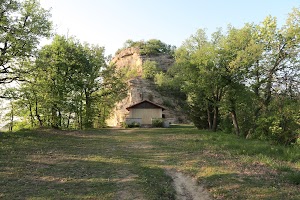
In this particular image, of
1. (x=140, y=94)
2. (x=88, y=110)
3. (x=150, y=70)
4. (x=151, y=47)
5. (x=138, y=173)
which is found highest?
(x=151, y=47)

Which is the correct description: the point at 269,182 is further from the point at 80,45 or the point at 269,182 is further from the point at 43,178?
the point at 80,45

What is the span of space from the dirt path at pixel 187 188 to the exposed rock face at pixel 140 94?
42.6m

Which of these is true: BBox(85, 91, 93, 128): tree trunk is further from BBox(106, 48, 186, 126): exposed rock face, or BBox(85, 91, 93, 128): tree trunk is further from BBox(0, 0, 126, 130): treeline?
BBox(106, 48, 186, 126): exposed rock face

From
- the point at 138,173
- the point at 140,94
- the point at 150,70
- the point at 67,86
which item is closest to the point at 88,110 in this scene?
the point at 67,86

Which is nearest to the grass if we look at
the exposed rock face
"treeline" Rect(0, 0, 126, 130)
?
"treeline" Rect(0, 0, 126, 130)

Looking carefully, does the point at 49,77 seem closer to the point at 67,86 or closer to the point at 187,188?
the point at 67,86

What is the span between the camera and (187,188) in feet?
28.1

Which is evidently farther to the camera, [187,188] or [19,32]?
[19,32]

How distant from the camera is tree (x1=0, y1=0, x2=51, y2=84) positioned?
69.3 feet

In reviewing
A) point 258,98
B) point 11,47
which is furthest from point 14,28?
point 258,98

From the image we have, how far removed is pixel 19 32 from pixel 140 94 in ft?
145

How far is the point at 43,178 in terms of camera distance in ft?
30.2

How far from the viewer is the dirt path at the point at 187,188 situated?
7.76m

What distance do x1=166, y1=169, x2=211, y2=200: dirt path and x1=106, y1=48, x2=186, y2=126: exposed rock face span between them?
Answer: 42639 mm
